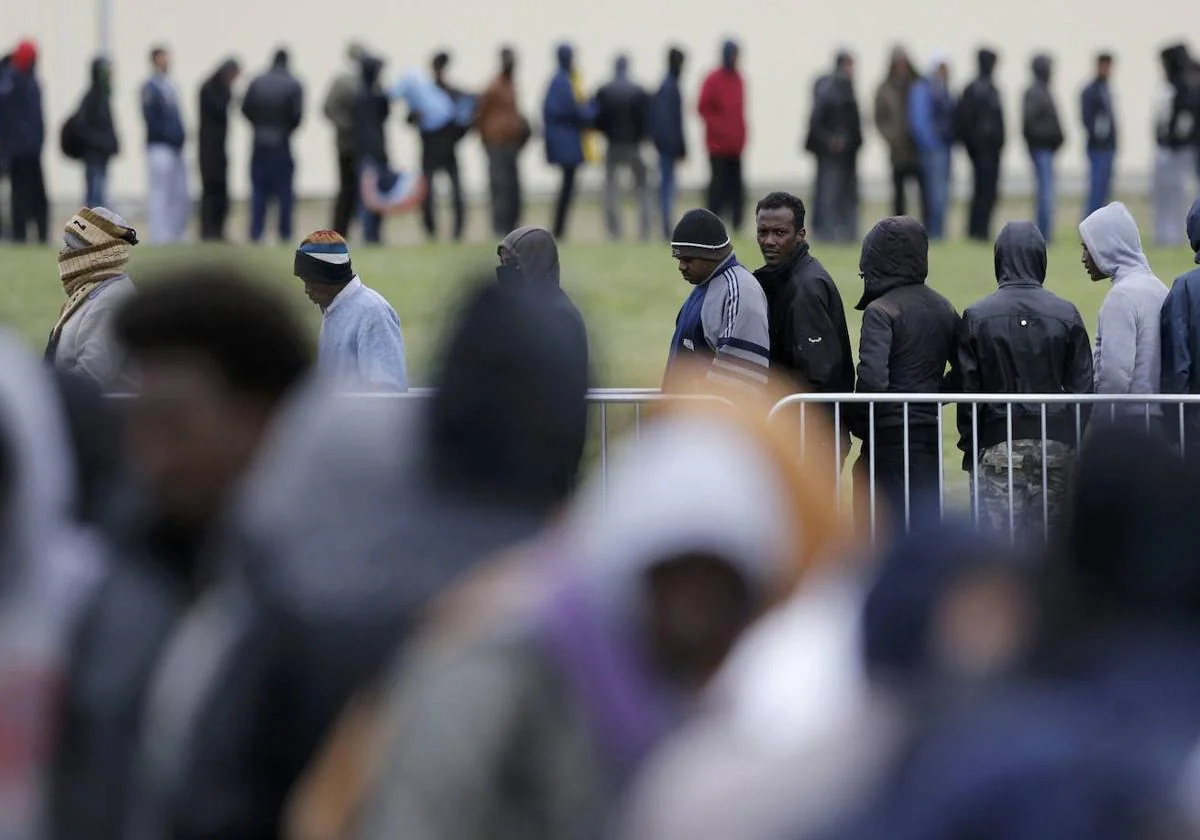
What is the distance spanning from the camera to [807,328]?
29.5 ft

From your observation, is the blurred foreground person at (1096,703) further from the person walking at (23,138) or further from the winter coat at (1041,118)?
the person walking at (23,138)

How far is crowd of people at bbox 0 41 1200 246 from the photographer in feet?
61.6

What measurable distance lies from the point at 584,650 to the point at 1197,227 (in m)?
6.84

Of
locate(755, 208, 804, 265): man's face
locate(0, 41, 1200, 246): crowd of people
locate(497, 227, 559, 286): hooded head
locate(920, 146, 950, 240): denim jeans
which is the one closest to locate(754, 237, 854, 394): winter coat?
locate(755, 208, 804, 265): man's face

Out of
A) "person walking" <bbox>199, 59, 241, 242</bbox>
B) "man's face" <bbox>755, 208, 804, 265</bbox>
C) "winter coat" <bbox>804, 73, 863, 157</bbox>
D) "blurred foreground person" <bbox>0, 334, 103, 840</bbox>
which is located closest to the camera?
"blurred foreground person" <bbox>0, 334, 103, 840</bbox>

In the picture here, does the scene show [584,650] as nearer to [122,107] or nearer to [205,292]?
[205,292]

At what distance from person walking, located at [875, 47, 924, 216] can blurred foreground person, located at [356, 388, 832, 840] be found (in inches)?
656


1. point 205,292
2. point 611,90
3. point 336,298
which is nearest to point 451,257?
point 611,90

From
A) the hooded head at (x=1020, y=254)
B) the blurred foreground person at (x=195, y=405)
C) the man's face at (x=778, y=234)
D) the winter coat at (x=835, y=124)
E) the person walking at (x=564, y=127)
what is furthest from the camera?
the person walking at (x=564, y=127)

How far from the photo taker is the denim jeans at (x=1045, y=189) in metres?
18.9

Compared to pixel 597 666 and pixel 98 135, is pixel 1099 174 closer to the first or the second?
pixel 98 135

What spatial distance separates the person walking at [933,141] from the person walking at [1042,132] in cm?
64

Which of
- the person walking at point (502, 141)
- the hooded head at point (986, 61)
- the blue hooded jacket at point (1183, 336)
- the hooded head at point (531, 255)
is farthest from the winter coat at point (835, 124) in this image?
the blue hooded jacket at point (1183, 336)

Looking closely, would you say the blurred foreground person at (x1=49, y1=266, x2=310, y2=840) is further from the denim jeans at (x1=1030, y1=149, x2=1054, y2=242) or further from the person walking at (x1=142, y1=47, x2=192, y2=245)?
the denim jeans at (x1=1030, y1=149, x2=1054, y2=242)
